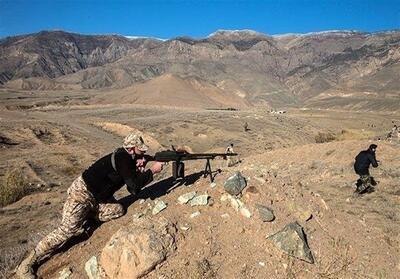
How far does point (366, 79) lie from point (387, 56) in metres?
37.6

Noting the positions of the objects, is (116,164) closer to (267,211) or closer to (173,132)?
(267,211)

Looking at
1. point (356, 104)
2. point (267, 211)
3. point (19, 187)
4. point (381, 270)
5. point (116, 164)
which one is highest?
point (116, 164)

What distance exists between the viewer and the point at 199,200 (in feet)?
21.7

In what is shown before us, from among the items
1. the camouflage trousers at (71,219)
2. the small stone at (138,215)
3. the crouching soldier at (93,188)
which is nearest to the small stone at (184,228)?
the small stone at (138,215)

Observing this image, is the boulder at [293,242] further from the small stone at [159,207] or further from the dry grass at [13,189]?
the dry grass at [13,189]

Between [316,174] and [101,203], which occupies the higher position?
[101,203]

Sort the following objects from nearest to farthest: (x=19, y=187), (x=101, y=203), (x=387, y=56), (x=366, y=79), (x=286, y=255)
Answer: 1. (x=286, y=255)
2. (x=101, y=203)
3. (x=19, y=187)
4. (x=366, y=79)
5. (x=387, y=56)

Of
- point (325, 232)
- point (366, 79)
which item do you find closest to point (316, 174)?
point (325, 232)

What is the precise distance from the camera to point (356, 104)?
349 feet

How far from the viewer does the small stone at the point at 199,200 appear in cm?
657

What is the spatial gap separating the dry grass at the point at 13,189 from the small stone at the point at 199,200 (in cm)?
1007

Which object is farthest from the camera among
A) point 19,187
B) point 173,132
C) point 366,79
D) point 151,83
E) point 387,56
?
point 387,56

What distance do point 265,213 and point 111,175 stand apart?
2.32 metres

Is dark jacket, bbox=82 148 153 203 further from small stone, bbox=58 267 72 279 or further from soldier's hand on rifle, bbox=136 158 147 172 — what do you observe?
small stone, bbox=58 267 72 279
